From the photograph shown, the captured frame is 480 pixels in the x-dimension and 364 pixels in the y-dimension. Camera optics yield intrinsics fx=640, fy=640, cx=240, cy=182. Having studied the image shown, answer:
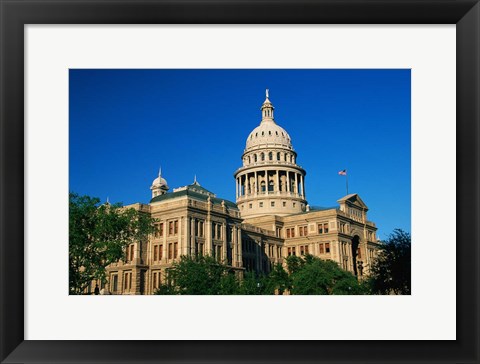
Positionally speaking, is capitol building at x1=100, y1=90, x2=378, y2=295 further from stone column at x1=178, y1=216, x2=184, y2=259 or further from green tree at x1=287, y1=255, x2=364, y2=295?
green tree at x1=287, y1=255, x2=364, y2=295

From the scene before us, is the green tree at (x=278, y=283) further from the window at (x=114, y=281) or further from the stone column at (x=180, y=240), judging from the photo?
the window at (x=114, y=281)

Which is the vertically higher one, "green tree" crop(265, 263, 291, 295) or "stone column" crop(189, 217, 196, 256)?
"stone column" crop(189, 217, 196, 256)

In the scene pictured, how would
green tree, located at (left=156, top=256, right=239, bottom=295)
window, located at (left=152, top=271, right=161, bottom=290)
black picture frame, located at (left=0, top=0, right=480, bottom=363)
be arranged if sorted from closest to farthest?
black picture frame, located at (left=0, top=0, right=480, bottom=363) < green tree, located at (left=156, top=256, right=239, bottom=295) < window, located at (left=152, top=271, right=161, bottom=290)

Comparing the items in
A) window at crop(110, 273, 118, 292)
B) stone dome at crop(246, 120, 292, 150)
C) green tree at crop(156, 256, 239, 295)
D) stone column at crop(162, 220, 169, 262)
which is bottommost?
window at crop(110, 273, 118, 292)

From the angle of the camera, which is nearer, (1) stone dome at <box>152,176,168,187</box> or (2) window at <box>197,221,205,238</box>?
(2) window at <box>197,221,205,238</box>

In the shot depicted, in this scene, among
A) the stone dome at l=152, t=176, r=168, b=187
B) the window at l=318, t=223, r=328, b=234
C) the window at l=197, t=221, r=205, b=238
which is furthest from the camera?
the stone dome at l=152, t=176, r=168, b=187

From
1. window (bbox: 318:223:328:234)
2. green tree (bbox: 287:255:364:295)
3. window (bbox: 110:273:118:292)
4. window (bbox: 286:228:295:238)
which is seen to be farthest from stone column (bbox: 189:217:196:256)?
window (bbox: 286:228:295:238)
